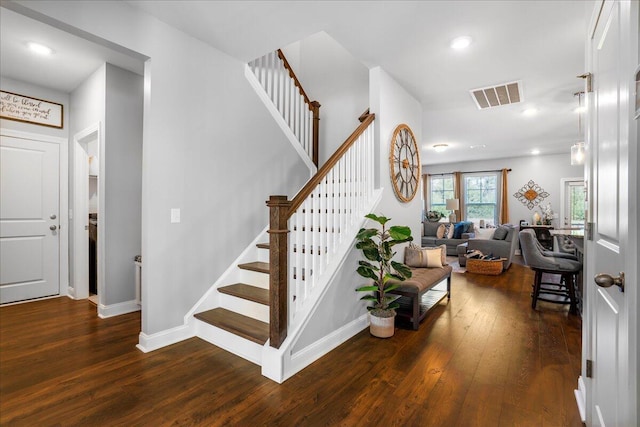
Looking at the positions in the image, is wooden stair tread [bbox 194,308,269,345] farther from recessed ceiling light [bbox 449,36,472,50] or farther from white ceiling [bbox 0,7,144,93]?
recessed ceiling light [bbox 449,36,472,50]

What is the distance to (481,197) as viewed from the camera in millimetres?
9484

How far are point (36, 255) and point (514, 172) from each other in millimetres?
10503

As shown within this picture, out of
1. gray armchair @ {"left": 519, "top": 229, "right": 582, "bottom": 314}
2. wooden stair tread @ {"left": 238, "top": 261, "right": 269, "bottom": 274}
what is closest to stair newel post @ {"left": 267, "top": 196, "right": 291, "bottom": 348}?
wooden stair tread @ {"left": 238, "top": 261, "right": 269, "bottom": 274}

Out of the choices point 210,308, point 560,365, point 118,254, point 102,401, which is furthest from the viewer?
point 118,254

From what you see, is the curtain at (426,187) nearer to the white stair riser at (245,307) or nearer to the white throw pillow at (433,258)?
the white throw pillow at (433,258)

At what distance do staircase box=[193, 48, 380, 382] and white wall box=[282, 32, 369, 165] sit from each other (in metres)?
0.99

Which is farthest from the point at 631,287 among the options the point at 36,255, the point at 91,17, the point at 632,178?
the point at 36,255

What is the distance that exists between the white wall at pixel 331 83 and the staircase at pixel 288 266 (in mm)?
990

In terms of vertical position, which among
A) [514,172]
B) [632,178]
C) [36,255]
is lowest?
[36,255]

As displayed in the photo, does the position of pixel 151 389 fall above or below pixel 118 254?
below

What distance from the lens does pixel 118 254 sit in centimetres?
332

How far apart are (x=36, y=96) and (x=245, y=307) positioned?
143 inches

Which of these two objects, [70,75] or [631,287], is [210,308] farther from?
[70,75]

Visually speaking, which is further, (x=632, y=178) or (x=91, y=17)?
(x=91, y=17)
